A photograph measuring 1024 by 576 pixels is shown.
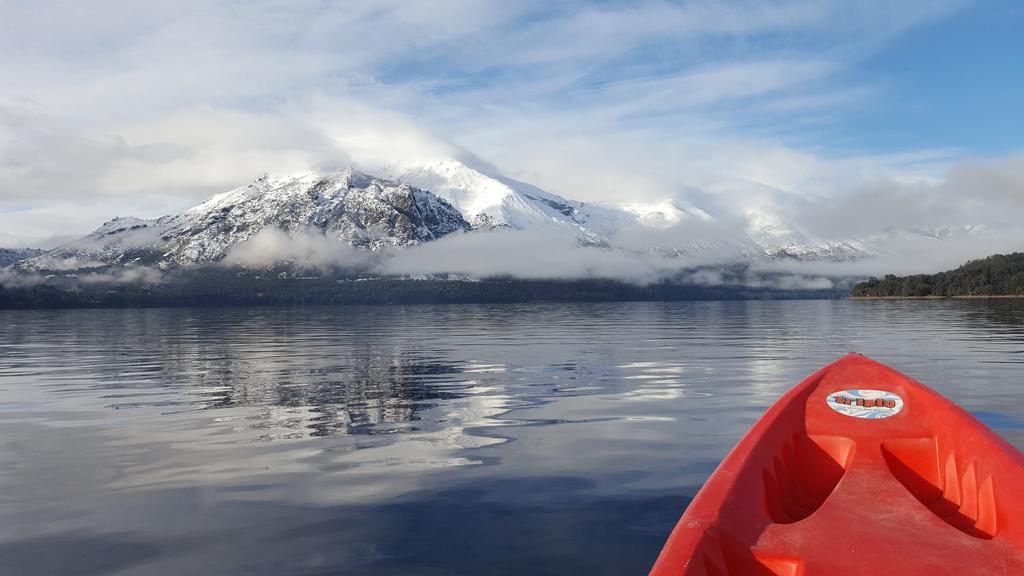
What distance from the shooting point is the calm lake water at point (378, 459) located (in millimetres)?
9711

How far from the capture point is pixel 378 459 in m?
14.6

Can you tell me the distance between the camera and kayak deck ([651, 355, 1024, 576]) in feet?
23.6

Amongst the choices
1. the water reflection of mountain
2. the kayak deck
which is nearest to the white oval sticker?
the kayak deck

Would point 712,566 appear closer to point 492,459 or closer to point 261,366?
point 492,459

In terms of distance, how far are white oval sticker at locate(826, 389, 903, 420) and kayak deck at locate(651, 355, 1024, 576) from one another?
1.2 inches

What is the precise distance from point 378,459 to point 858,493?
29.0ft

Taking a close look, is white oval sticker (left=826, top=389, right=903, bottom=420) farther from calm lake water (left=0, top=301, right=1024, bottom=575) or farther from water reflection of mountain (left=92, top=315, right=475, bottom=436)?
water reflection of mountain (left=92, top=315, right=475, bottom=436)

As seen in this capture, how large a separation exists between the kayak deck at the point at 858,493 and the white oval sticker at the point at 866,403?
0.03 metres

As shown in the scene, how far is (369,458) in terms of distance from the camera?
1472cm

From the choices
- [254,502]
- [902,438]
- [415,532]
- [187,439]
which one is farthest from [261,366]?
[902,438]

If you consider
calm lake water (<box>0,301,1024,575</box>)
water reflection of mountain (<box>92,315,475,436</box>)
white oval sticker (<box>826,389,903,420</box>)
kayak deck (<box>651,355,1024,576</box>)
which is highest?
white oval sticker (<box>826,389,903,420</box>)

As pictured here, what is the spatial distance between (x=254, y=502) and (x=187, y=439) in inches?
239

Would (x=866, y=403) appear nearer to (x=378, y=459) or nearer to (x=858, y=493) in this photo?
(x=858, y=493)

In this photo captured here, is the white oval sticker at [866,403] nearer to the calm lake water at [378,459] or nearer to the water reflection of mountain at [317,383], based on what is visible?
the calm lake water at [378,459]
